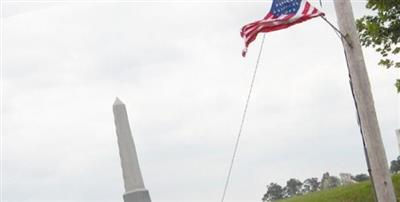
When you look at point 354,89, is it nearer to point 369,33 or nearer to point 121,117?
point 369,33

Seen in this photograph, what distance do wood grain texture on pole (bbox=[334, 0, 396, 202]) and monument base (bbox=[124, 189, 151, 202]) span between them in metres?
17.1

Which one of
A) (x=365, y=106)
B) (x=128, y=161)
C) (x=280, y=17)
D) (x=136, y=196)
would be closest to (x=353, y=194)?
Result: (x=136, y=196)

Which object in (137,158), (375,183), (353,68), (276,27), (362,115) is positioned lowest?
(375,183)

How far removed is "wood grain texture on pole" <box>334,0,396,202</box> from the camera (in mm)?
8508

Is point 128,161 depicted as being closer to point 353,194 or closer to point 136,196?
point 136,196

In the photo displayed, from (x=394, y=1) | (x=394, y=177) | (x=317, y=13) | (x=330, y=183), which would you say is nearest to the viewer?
(x=317, y=13)

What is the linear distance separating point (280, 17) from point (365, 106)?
1.53 meters

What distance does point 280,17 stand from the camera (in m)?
8.77

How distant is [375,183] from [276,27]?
228 cm

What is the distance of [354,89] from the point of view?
8734 mm

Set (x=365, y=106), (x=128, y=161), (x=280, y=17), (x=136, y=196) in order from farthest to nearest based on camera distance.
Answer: (x=128, y=161), (x=136, y=196), (x=280, y=17), (x=365, y=106)

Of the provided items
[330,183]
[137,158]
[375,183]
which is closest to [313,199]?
[137,158]

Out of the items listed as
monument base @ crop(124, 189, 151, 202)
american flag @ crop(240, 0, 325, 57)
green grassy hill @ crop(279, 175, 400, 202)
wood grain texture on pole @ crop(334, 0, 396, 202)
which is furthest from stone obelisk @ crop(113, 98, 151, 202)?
wood grain texture on pole @ crop(334, 0, 396, 202)

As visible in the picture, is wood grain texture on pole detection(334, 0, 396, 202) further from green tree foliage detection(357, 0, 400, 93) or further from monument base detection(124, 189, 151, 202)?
monument base detection(124, 189, 151, 202)
